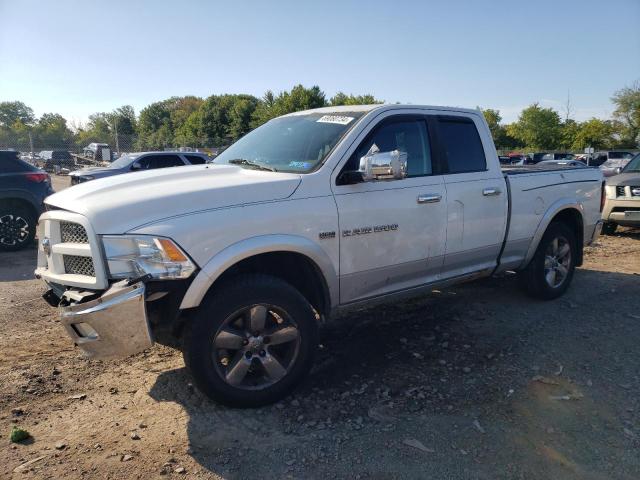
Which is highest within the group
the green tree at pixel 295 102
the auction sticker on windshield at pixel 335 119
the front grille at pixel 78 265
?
the green tree at pixel 295 102

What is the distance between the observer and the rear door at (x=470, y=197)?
4297 millimetres

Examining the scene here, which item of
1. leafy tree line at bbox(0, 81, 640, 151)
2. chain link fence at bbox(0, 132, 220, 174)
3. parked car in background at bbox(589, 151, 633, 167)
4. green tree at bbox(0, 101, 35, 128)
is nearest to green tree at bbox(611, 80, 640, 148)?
leafy tree line at bbox(0, 81, 640, 151)

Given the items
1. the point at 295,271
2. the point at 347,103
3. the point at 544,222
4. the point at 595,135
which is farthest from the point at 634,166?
the point at 595,135

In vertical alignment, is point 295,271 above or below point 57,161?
below

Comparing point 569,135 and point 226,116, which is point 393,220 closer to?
point 226,116

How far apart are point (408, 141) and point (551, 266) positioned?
98.9 inches

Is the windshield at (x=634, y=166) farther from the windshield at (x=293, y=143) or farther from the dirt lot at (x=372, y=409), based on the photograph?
the windshield at (x=293, y=143)

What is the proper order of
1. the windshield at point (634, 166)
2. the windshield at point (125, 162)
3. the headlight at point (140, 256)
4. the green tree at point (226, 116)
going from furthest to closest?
the green tree at point (226, 116)
the windshield at point (125, 162)
the windshield at point (634, 166)
the headlight at point (140, 256)

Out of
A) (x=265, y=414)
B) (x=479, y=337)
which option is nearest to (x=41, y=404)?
(x=265, y=414)

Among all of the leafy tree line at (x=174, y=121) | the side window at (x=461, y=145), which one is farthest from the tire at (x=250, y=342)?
the leafy tree line at (x=174, y=121)

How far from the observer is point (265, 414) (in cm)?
322

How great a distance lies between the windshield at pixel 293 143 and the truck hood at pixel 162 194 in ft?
0.83

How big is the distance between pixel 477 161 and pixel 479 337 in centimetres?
164

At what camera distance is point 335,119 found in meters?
4.03
